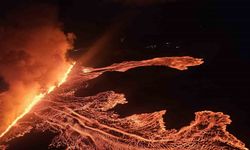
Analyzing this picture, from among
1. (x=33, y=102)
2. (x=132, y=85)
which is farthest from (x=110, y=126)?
(x=33, y=102)

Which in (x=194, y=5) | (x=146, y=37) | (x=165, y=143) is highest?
(x=194, y=5)

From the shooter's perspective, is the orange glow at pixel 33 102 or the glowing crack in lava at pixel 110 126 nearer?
the glowing crack in lava at pixel 110 126

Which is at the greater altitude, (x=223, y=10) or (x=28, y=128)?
(x=223, y=10)

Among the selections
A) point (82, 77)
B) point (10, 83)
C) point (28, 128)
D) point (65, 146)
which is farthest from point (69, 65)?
point (65, 146)

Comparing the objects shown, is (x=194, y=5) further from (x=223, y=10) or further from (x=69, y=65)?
(x=69, y=65)

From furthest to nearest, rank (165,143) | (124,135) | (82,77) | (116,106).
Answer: (82,77)
(116,106)
(124,135)
(165,143)

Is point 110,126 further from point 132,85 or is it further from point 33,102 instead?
point 33,102

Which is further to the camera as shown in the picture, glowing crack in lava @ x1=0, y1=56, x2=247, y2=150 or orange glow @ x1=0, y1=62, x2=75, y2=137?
orange glow @ x1=0, y1=62, x2=75, y2=137

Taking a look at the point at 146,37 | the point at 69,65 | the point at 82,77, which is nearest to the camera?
the point at 82,77
